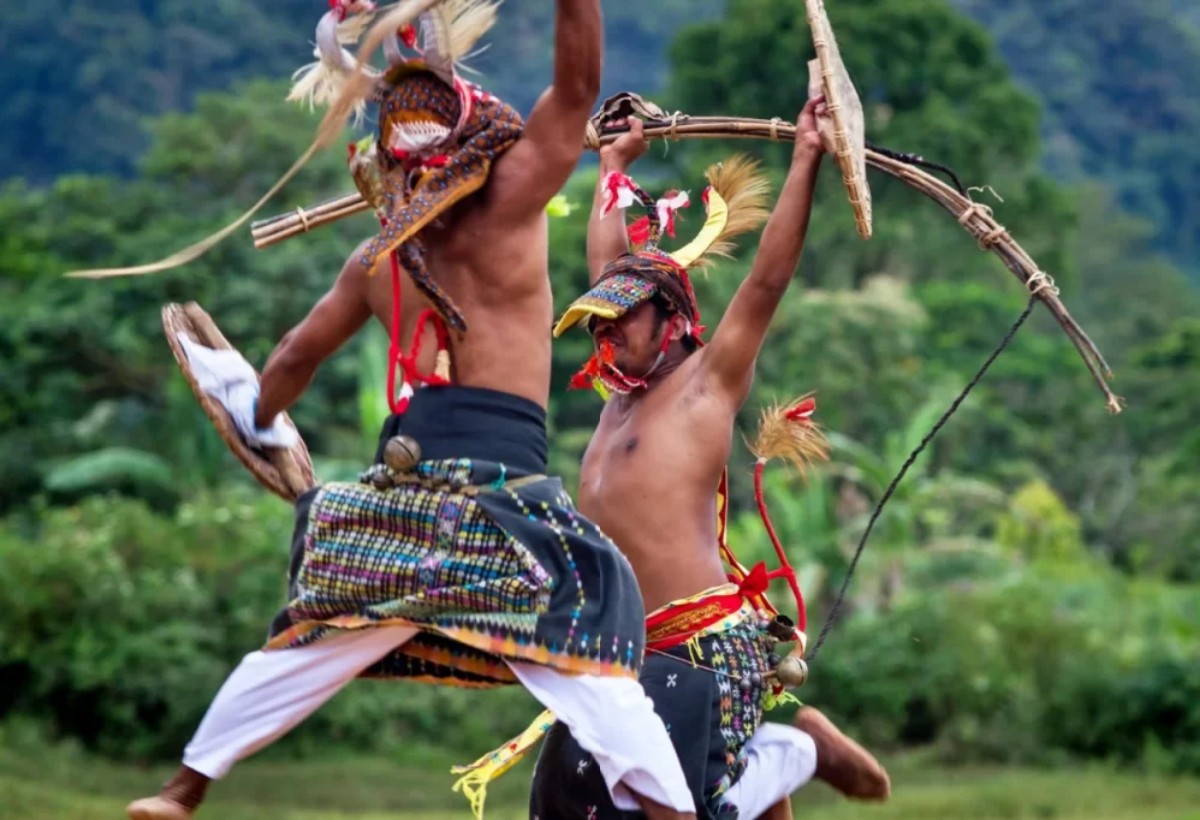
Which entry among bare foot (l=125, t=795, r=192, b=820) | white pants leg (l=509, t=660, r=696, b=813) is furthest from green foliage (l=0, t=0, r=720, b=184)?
white pants leg (l=509, t=660, r=696, b=813)

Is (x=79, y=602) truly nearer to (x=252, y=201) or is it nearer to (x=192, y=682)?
(x=192, y=682)

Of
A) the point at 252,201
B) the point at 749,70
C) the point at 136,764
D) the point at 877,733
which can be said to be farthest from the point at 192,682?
the point at 749,70

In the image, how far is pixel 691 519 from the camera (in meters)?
5.04

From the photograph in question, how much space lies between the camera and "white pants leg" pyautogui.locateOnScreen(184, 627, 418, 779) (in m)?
4.39

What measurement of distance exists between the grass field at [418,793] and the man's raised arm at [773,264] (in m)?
6.45

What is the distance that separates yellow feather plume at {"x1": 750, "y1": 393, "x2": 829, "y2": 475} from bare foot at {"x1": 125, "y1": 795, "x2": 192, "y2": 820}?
1713 millimetres

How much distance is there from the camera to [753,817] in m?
5.03

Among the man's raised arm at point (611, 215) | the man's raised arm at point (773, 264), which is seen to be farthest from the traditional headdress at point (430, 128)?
the man's raised arm at point (611, 215)

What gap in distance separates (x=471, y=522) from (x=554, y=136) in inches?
31.7

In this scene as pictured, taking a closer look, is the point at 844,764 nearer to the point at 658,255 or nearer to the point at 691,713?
the point at 691,713

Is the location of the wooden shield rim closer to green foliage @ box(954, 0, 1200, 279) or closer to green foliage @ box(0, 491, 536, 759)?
green foliage @ box(0, 491, 536, 759)

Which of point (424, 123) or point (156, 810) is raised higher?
point (424, 123)

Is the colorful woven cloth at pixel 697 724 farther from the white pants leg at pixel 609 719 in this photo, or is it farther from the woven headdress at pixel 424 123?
the woven headdress at pixel 424 123

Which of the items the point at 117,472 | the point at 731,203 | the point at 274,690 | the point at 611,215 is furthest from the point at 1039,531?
the point at 274,690
